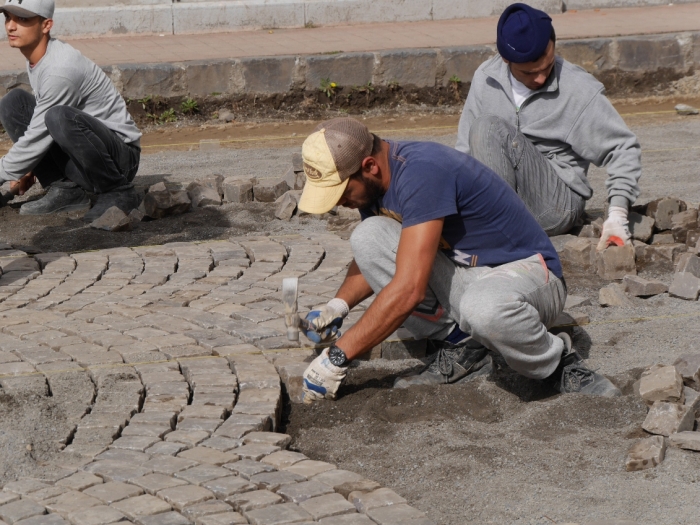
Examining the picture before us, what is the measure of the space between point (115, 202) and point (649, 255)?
362 cm

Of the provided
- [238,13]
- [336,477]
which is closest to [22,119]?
[336,477]

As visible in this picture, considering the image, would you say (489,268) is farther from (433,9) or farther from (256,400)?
(433,9)

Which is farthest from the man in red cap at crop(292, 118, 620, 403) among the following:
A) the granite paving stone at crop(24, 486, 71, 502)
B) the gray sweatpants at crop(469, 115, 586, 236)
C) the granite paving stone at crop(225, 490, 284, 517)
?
the gray sweatpants at crop(469, 115, 586, 236)

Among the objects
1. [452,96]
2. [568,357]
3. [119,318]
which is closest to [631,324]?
[568,357]

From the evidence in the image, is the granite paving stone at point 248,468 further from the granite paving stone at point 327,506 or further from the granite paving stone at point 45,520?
the granite paving stone at point 45,520

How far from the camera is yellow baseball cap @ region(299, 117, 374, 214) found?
3.75 metres

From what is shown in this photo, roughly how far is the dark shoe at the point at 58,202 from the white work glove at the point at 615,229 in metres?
3.73

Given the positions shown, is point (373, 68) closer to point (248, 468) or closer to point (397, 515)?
point (248, 468)

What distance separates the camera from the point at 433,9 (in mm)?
13117

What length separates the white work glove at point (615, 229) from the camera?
18.0 ft

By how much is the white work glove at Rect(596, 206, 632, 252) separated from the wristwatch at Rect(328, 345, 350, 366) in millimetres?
2185

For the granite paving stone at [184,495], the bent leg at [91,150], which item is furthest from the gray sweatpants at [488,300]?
the bent leg at [91,150]

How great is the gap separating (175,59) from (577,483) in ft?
27.1

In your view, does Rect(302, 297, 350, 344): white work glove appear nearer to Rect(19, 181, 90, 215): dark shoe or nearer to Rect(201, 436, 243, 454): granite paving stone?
Rect(201, 436, 243, 454): granite paving stone
